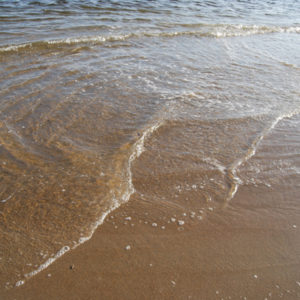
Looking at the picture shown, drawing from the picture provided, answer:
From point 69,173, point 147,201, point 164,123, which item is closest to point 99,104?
point 164,123

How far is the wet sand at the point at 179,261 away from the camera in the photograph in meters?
2.02

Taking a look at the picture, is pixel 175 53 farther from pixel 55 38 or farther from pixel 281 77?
pixel 55 38

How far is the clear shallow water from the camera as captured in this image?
8.58 ft

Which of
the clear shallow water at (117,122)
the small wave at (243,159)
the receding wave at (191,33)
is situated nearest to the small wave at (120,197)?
the clear shallow water at (117,122)

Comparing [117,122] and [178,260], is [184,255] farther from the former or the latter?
[117,122]

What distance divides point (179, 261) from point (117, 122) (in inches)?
95.1

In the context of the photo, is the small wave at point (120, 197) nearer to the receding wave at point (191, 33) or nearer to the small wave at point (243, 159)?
the small wave at point (243, 159)

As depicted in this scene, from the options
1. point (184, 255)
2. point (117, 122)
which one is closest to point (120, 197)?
point (184, 255)

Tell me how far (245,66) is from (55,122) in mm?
5007

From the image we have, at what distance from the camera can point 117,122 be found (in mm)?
4105

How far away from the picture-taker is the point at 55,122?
4039 mm

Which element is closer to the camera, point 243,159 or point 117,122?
point 243,159

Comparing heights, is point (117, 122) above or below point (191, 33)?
above

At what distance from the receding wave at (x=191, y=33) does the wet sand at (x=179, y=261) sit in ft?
21.3
